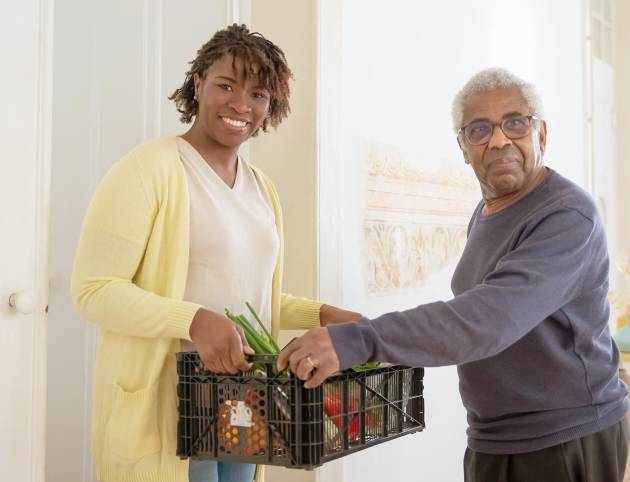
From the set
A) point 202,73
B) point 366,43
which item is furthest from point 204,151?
point 366,43

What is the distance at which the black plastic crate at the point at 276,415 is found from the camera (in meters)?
1.54

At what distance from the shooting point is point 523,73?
4.66m

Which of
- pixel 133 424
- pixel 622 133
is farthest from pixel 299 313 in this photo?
pixel 622 133

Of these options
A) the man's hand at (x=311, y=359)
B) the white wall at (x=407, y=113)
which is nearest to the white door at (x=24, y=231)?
the man's hand at (x=311, y=359)

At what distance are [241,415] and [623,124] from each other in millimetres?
5509

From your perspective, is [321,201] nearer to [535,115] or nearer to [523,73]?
[535,115]

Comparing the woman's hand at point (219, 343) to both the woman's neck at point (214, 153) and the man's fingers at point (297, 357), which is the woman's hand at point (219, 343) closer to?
the man's fingers at point (297, 357)

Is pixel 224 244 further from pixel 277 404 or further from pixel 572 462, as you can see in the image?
pixel 572 462

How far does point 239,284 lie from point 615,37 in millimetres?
5327

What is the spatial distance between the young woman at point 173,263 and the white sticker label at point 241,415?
0.24ft

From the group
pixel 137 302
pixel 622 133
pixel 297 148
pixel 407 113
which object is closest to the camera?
pixel 137 302

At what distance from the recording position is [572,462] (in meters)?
1.85

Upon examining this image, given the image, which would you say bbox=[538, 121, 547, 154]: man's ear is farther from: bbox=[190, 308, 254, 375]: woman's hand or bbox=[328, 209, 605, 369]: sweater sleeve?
bbox=[190, 308, 254, 375]: woman's hand

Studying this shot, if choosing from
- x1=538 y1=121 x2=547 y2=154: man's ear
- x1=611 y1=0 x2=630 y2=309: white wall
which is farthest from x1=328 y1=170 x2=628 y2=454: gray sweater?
x1=611 y1=0 x2=630 y2=309: white wall
